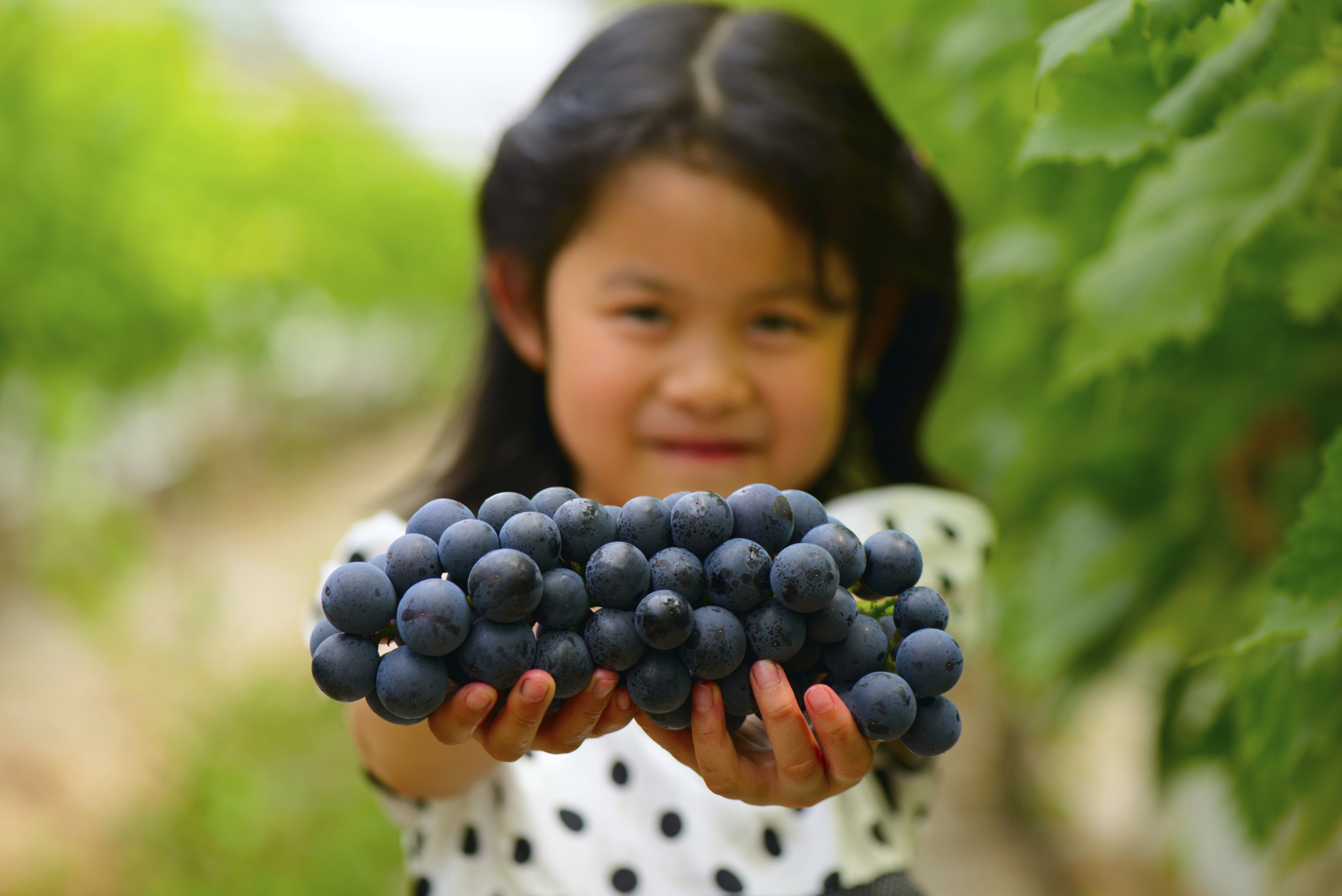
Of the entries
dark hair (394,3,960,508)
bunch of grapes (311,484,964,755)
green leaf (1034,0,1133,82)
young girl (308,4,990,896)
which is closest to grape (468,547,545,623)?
bunch of grapes (311,484,964,755)

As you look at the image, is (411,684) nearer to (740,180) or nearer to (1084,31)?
(1084,31)

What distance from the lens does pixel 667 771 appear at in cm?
117

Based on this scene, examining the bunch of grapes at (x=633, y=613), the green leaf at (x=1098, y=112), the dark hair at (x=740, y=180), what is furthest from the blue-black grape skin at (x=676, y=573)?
the dark hair at (x=740, y=180)

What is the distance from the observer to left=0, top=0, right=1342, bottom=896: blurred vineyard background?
0.94 m

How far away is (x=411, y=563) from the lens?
65cm

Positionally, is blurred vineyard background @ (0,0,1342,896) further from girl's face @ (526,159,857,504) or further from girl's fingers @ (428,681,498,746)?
girl's fingers @ (428,681,498,746)

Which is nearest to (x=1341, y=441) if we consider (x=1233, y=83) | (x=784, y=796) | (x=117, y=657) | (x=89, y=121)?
(x=1233, y=83)

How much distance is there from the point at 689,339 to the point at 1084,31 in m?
0.54

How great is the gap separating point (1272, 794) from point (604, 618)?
0.75 metres

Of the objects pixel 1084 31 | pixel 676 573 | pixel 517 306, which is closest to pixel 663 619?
pixel 676 573

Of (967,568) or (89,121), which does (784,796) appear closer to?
(967,568)

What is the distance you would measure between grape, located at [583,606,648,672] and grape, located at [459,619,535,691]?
4 centimetres

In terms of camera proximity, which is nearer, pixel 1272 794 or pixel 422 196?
pixel 1272 794

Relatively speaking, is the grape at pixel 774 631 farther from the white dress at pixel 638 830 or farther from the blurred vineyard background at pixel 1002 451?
the white dress at pixel 638 830
